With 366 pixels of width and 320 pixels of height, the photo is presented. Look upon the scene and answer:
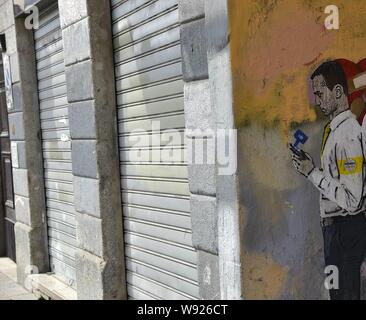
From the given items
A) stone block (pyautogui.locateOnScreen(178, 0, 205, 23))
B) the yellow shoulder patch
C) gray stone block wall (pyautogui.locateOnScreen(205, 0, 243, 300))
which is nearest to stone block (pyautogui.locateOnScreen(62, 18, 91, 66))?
stone block (pyautogui.locateOnScreen(178, 0, 205, 23))

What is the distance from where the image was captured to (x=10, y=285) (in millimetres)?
6926

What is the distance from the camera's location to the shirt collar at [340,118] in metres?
3.36

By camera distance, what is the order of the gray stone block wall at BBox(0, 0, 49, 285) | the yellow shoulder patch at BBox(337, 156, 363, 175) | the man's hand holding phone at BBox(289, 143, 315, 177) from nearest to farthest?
1. the man's hand holding phone at BBox(289, 143, 315, 177)
2. the yellow shoulder patch at BBox(337, 156, 363, 175)
3. the gray stone block wall at BBox(0, 0, 49, 285)

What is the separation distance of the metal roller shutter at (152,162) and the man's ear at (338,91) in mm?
1143

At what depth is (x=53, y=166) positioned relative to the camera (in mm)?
6383

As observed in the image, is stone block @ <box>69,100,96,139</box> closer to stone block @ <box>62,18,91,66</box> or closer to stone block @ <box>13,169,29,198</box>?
stone block @ <box>62,18,91,66</box>

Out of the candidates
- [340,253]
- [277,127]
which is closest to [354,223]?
[340,253]

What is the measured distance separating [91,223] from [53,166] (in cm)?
171

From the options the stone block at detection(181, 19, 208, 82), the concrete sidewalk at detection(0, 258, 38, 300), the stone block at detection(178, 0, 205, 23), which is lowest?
the concrete sidewalk at detection(0, 258, 38, 300)

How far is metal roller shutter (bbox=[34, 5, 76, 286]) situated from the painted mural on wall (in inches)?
132

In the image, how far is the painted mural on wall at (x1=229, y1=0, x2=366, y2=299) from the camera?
9.70 ft

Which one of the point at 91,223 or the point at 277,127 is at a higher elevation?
the point at 277,127
